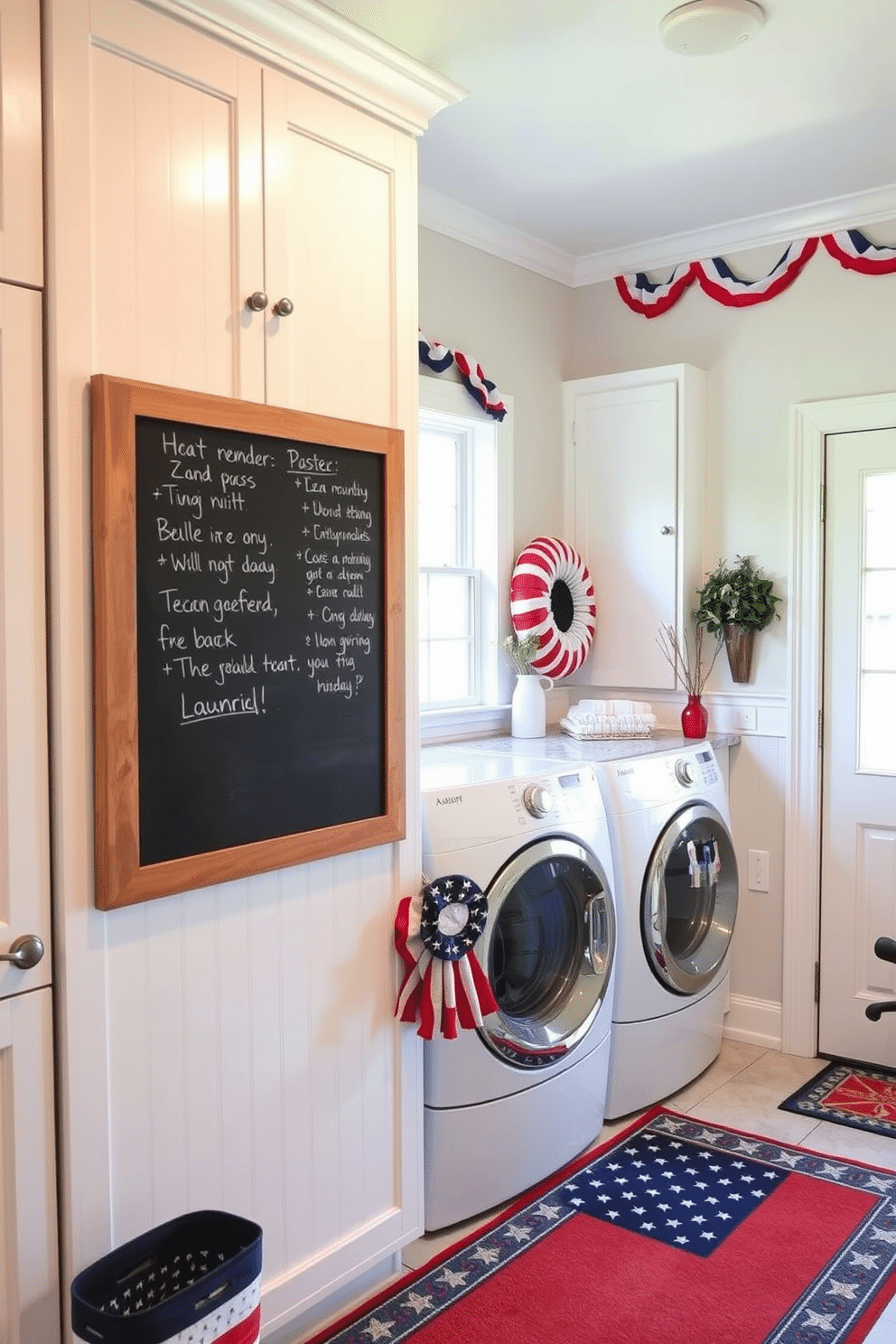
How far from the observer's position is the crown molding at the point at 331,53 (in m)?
1.93

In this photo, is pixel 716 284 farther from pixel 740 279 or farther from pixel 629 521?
pixel 629 521

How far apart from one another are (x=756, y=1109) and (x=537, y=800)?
125 cm

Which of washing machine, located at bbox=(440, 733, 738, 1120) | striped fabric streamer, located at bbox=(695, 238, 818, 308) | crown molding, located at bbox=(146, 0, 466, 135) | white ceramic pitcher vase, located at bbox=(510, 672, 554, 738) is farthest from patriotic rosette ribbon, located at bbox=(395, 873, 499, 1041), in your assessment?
striped fabric streamer, located at bbox=(695, 238, 818, 308)

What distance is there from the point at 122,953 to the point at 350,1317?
1003 millimetres

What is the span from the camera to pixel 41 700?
1.72m

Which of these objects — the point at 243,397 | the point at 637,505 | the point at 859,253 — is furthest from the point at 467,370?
the point at 243,397

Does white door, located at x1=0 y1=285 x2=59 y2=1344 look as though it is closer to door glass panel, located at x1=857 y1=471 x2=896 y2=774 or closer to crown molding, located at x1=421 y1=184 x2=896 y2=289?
crown molding, located at x1=421 y1=184 x2=896 y2=289

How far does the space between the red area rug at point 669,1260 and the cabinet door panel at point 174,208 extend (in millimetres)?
1827

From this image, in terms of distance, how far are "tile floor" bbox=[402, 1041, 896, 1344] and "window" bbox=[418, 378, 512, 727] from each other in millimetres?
1311

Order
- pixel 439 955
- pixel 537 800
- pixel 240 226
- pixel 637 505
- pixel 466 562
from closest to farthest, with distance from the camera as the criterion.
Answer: pixel 240 226 < pixel 439 955 < pixel 537 800 < pixel 466 562 < pixel 637 505

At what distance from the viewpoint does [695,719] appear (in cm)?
366

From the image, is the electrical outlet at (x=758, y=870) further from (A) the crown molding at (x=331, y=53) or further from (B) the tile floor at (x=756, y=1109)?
(A) the crown molding at (x=331, y=53)

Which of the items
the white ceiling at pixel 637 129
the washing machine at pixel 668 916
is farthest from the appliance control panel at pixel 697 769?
the white ceiling at pixel 637 129

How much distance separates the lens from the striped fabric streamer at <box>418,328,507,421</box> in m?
3.33
